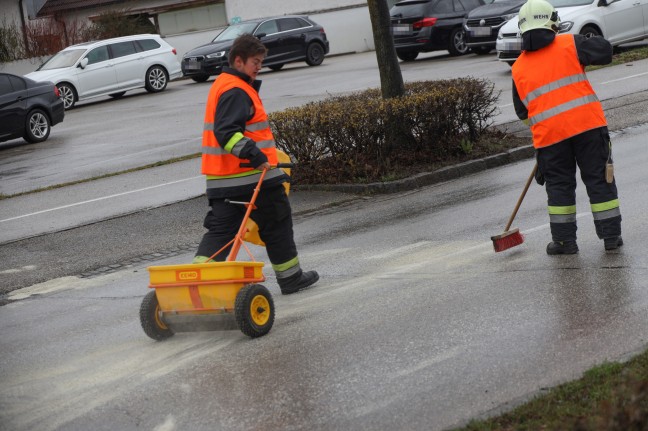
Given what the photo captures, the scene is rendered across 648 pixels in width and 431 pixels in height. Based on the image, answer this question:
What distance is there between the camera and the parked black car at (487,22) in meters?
27.0

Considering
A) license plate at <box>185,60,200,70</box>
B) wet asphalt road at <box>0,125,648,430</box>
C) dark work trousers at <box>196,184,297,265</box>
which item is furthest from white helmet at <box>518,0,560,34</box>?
license plate at <box>185,60,200,70</box>

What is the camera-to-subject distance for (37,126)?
2253 centimetres

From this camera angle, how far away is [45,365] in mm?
6879

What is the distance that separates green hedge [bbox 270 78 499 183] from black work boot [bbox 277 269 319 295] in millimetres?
4414

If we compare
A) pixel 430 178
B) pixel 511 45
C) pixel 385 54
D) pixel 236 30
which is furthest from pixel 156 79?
pixel 430 178

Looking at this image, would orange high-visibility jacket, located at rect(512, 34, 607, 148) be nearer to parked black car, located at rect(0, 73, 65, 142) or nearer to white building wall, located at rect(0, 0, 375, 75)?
parked black car, located at rect(0, 73, 65, 142)

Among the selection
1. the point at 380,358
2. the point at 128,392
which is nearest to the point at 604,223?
Result: the point at 380,358

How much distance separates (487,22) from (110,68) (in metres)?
10.3

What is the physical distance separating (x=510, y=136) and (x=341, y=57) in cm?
2466

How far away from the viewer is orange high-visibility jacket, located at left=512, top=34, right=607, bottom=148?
26.4 ft

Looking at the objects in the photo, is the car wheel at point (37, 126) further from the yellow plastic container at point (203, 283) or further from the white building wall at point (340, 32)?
the white building wall at point (340, 32)

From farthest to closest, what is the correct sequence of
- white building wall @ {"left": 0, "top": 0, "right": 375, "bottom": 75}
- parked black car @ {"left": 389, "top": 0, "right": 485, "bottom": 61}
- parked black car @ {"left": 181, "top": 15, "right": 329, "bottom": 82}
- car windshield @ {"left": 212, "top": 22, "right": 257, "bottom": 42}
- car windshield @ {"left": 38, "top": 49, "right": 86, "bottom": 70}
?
white building wall @ {"left": 0, "top": 0, "right": 375, "bottom": 75} → car windshield @ {"left": 212, "top": 22, "right": 257, "bottom": 42} → parked black car @ {"left": 181, "top": 15, "right": 329, "bottom": 82} → car windshield @ {"left": 38, "top": 49, "right": 86, "bottom": 70} → parked black car @ {"left": 389, "top": 0, "right": 485, "bottom": 61}

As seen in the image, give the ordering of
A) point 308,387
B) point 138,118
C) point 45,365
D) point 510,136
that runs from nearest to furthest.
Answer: point 308,387, point 45,365, point 510,136, point 138,118

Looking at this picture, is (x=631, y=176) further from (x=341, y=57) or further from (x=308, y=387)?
(x=341, y=57)
